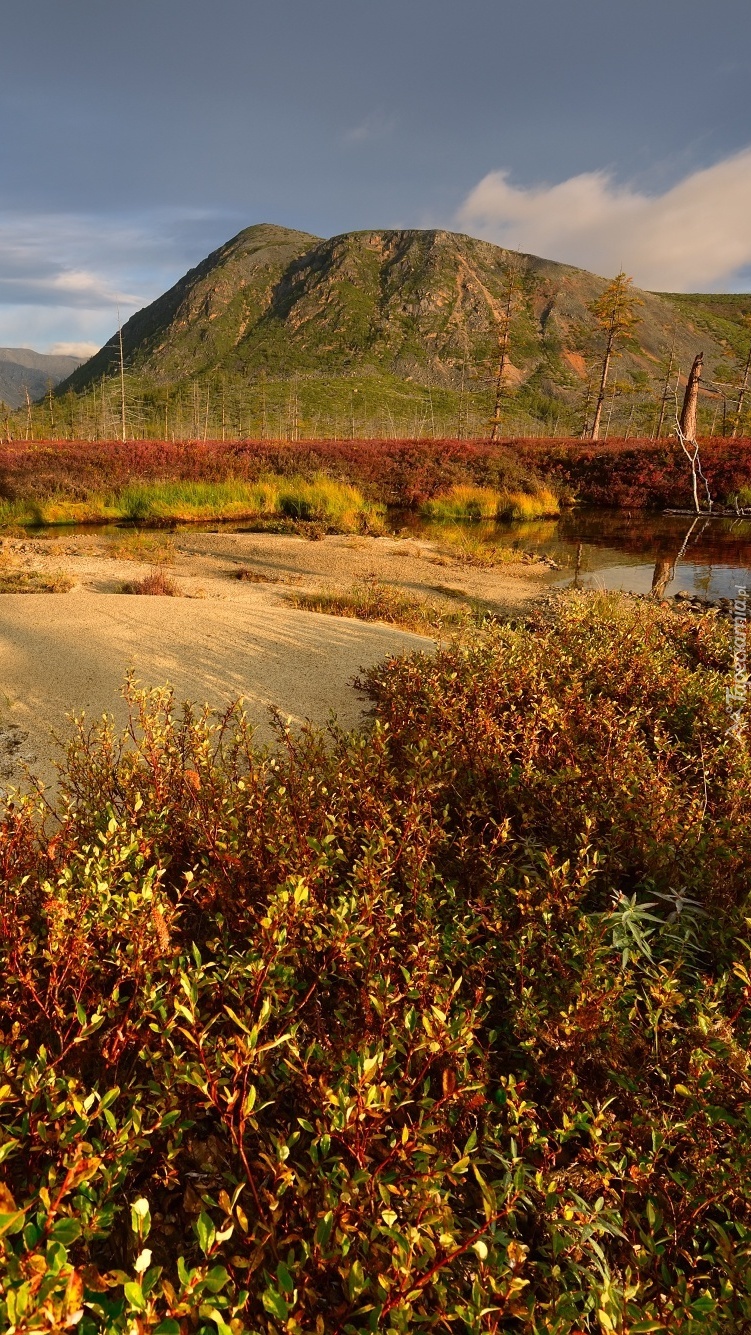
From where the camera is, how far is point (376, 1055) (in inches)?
52.8

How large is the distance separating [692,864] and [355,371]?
171930mm

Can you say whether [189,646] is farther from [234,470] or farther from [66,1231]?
[234,470]

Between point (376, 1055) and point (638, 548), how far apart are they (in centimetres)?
1521

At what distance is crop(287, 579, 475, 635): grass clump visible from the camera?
7871 mm

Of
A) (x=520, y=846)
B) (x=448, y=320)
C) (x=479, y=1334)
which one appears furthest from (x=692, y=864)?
(x=448, y=320)

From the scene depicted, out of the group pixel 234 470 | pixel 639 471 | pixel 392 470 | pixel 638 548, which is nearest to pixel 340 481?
pixel 392 470

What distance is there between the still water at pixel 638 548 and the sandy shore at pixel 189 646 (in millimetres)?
2079

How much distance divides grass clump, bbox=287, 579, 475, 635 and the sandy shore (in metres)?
0.39

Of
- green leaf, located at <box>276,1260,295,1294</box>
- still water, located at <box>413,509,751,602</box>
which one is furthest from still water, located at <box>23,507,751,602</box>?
green leaf, located at <box>276,1260,295,1294</box>

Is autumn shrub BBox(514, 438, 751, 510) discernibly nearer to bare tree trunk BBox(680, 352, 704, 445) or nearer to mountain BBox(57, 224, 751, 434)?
bare tree trunk BBox(680, 352, 704, 445)

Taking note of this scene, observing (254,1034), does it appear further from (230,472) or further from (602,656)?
(230,472)

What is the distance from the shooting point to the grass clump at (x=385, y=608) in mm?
7871

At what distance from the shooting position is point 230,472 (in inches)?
814

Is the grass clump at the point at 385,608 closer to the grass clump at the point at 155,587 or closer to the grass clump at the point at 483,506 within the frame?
the grass clump at the point at 155,587
